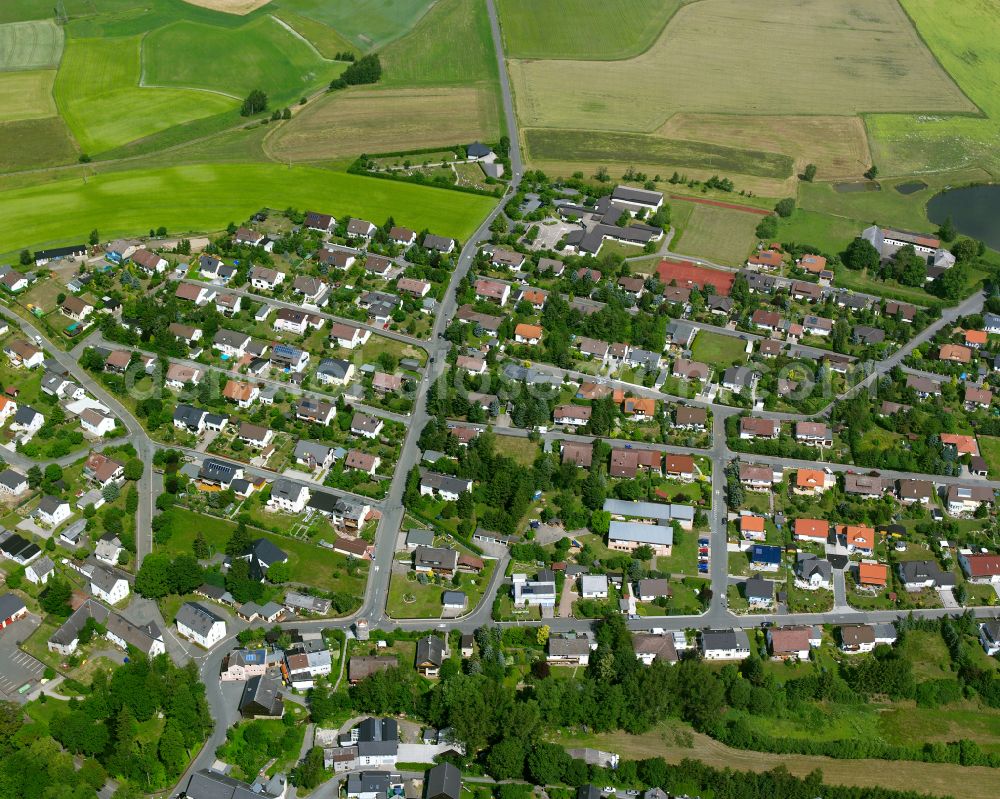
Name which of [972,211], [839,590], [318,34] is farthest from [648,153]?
[839,590]

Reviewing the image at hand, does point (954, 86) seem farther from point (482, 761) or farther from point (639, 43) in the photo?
point (482, 761)

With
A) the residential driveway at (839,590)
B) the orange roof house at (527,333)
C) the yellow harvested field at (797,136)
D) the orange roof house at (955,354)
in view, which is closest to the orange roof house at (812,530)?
the residential driveway at (839,590)

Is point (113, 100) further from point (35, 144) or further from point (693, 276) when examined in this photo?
point (693, 276)

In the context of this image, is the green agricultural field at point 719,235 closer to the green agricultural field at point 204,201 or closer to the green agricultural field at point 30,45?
the green agricultural field at point 204,201

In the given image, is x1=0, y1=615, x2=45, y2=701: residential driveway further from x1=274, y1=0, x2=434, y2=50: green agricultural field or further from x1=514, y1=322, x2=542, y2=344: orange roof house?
x1=274, y1=0, x2=434, y2=50: green agricultural field

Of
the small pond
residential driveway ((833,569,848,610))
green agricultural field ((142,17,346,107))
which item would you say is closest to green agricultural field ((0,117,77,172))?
green agricultural field ((142,17,346,107))
